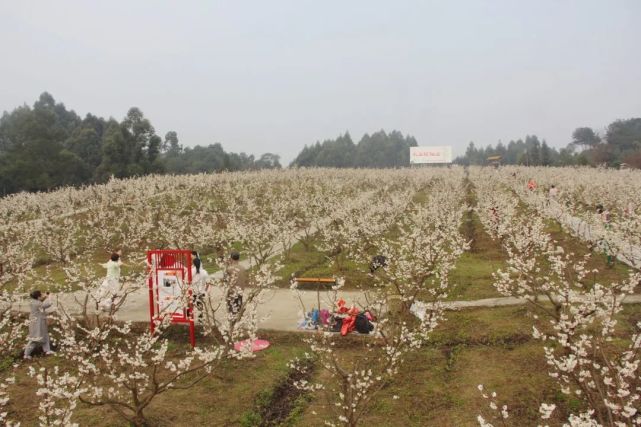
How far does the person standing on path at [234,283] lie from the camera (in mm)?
9531

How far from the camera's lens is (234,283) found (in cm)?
1012

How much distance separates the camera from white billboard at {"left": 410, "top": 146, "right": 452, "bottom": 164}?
69.9 m

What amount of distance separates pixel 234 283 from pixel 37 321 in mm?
4198

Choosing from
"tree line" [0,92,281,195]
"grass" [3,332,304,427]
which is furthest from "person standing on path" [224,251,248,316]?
"tree line" [0,92,281,195]

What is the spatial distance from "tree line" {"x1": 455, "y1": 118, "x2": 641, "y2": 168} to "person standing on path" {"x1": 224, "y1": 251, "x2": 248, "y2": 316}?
183ft

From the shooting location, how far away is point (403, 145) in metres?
112

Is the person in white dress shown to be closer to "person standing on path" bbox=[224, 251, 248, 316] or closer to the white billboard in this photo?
"person standing on path" bbox=[224, 251, 248, 316]

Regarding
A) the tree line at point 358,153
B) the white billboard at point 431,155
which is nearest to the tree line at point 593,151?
the white billboard at point 431,155

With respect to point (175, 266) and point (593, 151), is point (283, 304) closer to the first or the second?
point (175, 266)

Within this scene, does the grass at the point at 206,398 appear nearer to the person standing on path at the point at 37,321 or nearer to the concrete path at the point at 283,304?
the person standing on path at the point at 37,321

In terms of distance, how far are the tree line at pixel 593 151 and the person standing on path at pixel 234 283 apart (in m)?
55.7

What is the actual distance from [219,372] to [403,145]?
107995 mm

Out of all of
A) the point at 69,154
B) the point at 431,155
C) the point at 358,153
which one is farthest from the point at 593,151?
the point at 69,154

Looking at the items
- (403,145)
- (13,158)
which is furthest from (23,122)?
(403,145)
